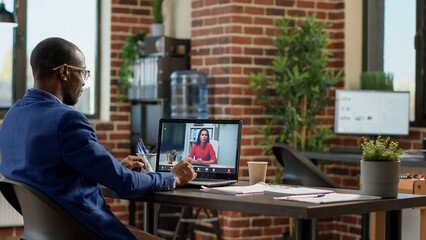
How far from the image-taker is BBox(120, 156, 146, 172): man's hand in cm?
286

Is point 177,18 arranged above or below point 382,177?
above

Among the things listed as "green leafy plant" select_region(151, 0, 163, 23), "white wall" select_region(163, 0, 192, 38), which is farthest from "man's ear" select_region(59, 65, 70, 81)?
"green leafy plant" select_region(151, 0, 163, 23)

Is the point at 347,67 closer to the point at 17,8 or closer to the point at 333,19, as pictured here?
the point at 333,19

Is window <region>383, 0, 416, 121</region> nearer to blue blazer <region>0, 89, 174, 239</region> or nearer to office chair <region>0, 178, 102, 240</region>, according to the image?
blue blazer <region>0, 89, 174, 239</region>

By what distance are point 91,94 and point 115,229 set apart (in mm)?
3693

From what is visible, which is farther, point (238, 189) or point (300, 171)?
point (300, 171)

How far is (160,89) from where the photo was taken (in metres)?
5.46

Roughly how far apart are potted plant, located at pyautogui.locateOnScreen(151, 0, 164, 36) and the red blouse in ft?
9.29

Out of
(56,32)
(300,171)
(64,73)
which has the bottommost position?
(300,171)

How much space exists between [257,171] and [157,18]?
120 inches

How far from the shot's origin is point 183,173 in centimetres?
275

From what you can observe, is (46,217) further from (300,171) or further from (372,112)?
(372,112)

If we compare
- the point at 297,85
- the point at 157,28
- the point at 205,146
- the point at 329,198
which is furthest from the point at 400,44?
the point at 329,198

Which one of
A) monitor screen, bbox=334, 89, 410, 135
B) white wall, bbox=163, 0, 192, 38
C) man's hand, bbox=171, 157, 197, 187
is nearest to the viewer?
man's hand, bbox=171, 157, 197, 187
